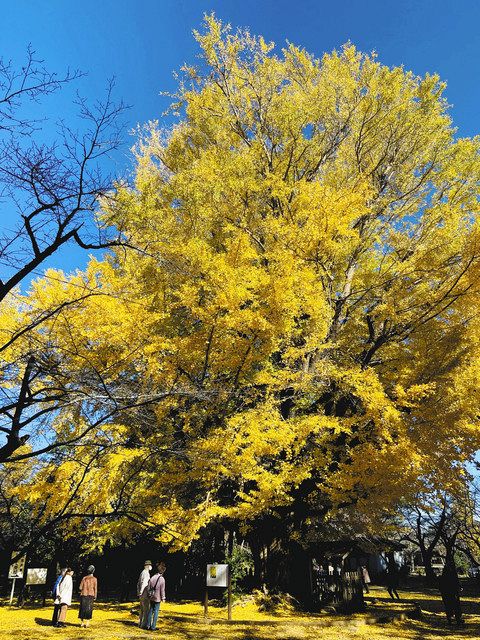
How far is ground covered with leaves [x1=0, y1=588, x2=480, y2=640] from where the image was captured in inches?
261

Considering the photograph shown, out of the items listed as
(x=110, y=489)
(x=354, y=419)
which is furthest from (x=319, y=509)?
(x=110, y=489)

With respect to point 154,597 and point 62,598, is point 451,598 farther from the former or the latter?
point 62,598

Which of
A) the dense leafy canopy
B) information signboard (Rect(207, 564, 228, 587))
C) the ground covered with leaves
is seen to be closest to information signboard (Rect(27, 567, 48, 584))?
the ground covered with leaves

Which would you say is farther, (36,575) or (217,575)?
(36,575)

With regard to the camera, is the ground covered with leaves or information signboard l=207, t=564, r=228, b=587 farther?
information signboard l=207, t=564, r=228, b=587

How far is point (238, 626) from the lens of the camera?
7.53 meters

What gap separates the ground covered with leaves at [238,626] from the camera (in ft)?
21.7

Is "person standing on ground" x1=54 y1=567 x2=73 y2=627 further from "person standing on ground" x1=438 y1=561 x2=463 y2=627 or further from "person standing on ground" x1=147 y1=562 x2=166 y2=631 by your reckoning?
"person standing on ground" x1=438 y1=561 x2=463 y2=627

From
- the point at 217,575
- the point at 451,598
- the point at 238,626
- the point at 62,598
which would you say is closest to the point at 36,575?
the point at 62,598

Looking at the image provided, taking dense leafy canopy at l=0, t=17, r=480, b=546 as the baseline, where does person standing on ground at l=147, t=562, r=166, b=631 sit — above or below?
below

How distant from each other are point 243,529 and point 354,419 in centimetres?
337

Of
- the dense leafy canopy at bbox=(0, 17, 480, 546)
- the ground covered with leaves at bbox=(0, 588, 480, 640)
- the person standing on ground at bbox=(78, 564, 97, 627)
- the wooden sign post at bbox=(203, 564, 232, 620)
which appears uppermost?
the dense leafy canopy at bbox=(0, 17, 480, 546)

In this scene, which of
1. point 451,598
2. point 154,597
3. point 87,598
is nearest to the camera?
point 154,597

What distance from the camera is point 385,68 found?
11.1 metres
